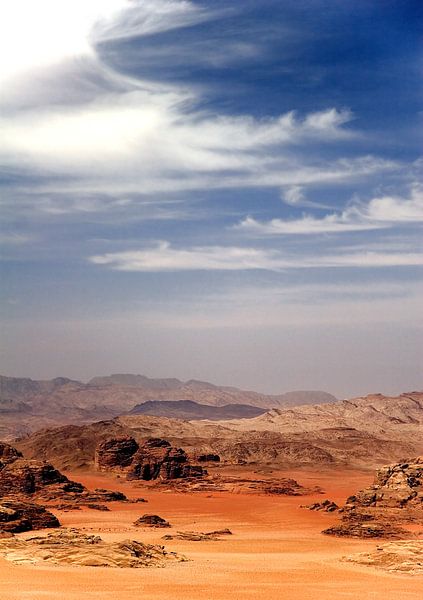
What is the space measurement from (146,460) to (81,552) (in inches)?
2101

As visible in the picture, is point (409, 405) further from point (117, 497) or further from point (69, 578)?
point (69, 578)

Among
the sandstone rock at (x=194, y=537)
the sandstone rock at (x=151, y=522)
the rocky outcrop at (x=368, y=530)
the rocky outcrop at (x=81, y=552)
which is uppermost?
the rocky outcrop at (x=81, y=552)

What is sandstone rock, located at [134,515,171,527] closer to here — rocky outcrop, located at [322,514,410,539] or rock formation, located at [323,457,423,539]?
rocky outcrop, located at [322,514,410,539]

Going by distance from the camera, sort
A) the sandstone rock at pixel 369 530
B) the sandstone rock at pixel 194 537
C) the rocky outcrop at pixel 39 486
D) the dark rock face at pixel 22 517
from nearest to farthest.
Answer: the dark rock face at pixel 22 517 → the sandstone rock at pixel 194 537 → the sandstone rock at pixel 369 530 → the rocky outcrop at pixel 39 486

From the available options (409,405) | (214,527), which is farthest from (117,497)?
(409,405)

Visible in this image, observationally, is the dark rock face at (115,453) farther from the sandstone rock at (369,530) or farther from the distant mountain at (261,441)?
the sandstone rock at (369,530)

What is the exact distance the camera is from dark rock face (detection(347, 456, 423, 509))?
42.4 metres

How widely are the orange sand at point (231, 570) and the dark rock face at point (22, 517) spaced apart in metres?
3.08

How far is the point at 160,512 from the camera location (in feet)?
175

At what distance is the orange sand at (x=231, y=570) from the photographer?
65.2ft

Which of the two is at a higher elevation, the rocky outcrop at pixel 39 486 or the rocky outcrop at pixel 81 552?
the rocky outcrop at pixel 81 552

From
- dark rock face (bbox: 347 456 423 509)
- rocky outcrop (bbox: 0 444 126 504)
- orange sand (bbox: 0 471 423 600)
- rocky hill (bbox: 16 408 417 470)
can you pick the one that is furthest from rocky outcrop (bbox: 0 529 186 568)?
rocky hill (bbox: 16 408 417 470)

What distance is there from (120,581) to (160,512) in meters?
33.1

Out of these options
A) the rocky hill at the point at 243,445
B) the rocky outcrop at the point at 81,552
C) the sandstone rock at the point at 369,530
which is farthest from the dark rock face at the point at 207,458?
the rocky outcrop at the point at 81,552
